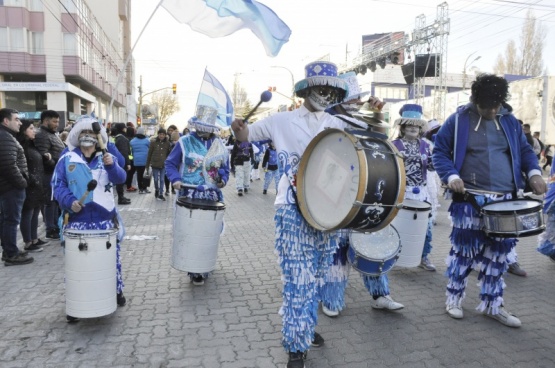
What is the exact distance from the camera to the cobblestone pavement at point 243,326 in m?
3.39

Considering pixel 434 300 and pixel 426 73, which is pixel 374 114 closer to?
pixel 434 300

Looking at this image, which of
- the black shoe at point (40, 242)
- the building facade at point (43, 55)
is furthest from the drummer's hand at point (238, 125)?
the building facade at point (43, 55)

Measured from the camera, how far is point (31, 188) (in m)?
6.45

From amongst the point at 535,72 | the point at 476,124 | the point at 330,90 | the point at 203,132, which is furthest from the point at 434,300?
the point at 535,72

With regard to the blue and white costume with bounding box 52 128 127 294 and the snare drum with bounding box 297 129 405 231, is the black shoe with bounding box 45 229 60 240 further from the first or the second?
the snare drum with bounding box 297 129 405 231

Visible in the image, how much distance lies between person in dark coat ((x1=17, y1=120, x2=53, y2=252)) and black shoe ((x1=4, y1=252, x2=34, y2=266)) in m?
0.66

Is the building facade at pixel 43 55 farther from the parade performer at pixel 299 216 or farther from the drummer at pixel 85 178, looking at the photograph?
the parade performer at pixel 299 216

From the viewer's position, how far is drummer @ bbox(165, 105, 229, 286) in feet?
17.1

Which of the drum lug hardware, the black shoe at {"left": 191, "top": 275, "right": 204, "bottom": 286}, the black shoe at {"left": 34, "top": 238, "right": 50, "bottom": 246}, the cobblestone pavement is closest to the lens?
the cobblestone pavement

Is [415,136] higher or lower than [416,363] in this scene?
higher

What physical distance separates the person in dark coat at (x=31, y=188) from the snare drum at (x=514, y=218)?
5.99 m

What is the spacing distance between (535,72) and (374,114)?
52.2 metres

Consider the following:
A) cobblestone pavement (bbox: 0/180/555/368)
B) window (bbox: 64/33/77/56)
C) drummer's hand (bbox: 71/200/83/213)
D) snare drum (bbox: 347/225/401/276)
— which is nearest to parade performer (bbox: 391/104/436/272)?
cobblestone pavement (bbox: 0/180/555/368)

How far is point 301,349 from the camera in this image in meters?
3.15
